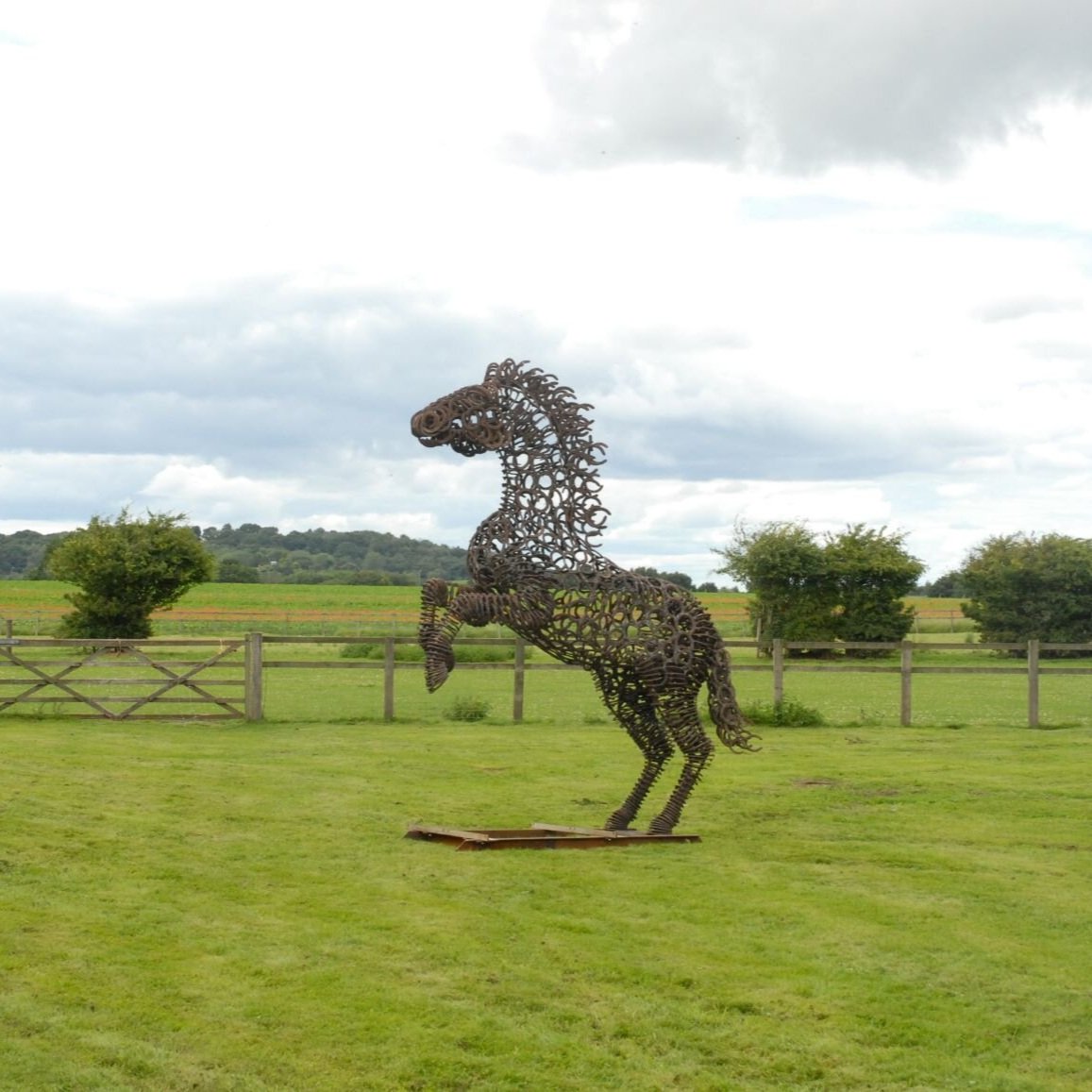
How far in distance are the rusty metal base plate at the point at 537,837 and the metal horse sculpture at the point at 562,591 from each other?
0.71 ft

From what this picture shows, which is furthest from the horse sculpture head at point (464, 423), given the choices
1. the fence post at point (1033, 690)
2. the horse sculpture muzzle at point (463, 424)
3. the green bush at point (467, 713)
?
the fence post at point (1033, 690)

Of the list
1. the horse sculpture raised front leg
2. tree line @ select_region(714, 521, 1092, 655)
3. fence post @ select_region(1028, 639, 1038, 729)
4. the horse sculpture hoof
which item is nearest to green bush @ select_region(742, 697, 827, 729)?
fence post @ select_region(1028, 639, 1038, 729)

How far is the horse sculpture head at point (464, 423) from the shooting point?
32.9 feet

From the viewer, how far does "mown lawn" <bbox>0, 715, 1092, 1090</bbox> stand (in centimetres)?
551

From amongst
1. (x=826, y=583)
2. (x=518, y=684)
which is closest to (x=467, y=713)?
(x=518, y=684)

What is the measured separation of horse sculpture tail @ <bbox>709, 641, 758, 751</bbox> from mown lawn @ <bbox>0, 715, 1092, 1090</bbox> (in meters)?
0.78

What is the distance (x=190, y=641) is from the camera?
17688mm

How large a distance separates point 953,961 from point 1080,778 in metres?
7.33

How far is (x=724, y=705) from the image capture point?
1040 cm

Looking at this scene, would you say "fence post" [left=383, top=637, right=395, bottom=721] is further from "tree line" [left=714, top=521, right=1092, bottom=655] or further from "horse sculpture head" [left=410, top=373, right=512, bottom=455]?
"tree line" [left=714, top=521, right=1092, bottom=655]

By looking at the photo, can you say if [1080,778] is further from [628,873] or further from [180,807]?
[180,807]

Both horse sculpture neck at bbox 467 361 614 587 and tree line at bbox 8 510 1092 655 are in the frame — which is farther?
tree line at bbox 8 510 1092 655

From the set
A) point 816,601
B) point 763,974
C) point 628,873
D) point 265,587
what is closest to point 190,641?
point 628,873

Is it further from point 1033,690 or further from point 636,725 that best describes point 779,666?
point 636,725
